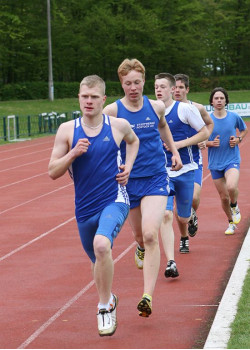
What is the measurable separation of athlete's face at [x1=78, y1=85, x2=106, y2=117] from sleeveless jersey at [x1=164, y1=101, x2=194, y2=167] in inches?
107

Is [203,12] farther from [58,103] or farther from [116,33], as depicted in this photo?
[58,103]

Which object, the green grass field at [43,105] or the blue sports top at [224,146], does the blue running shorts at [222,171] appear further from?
the green grass field at [43,105]

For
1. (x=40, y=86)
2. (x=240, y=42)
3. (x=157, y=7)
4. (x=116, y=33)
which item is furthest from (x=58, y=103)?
(x=240, y=42)

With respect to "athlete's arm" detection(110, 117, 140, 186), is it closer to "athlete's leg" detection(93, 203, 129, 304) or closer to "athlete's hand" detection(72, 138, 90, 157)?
"athlete's leg" detection(93, 203, 129, 304)

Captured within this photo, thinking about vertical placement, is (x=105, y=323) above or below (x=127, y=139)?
below

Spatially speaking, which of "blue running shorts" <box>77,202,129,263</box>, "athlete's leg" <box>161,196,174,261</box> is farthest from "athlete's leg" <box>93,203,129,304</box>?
"athlete's leg" <box>161,196,174,261</box>

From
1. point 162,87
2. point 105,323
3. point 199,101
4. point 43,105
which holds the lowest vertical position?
point 199,101

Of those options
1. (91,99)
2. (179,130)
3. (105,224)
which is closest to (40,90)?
(179,130)

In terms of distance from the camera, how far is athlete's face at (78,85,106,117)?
5906 millimetres

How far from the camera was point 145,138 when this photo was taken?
708 cm

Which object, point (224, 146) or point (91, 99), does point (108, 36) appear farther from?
point (91, 99)

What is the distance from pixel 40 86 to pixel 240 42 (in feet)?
88.4

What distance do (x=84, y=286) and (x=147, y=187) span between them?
4.59ft

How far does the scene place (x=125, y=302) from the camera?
715 cm
